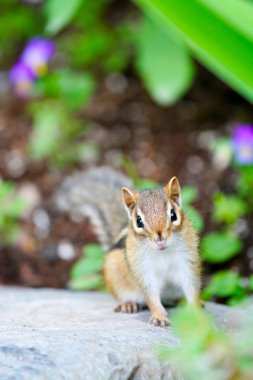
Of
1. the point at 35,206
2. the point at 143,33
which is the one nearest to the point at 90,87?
the point at 143,33

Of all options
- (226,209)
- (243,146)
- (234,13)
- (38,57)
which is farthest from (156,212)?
(38,57)

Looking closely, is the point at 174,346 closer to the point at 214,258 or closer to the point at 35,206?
the point at 214,258

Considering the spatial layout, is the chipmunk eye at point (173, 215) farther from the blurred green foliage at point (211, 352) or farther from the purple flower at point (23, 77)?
the purple flower at point (23, 77)

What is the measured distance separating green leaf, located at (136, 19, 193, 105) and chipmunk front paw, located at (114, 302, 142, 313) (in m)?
1.85

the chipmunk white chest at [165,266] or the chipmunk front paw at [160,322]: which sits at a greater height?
the chipmunk white chest at [165,266]

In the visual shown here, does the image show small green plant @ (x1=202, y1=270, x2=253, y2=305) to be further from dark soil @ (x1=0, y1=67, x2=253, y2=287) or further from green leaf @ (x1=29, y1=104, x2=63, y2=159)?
green leaf @ (x1=29, y1=104, x2=63, y2=159)

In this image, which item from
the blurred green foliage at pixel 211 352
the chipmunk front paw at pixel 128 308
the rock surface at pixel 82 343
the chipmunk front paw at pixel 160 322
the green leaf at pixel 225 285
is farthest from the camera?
the green leaf at pixel 225 285

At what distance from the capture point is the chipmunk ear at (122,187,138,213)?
2730 millimetres

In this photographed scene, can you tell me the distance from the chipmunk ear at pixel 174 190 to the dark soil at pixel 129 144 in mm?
1528

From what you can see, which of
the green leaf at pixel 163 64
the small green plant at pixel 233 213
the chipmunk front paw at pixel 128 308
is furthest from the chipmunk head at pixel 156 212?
the green leaf at pixel 163 64

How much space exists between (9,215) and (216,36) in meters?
2.43

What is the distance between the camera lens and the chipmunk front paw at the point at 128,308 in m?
2.94

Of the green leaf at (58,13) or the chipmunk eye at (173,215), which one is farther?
the green leaf at (58,13)

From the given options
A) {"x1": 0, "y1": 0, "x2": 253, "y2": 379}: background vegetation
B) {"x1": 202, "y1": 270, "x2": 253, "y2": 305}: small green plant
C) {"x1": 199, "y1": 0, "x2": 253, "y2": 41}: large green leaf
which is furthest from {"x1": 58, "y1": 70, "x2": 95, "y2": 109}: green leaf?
{"x1": 199, "y1": 0, "x2": 253, "y2": 41}: large green leaf
